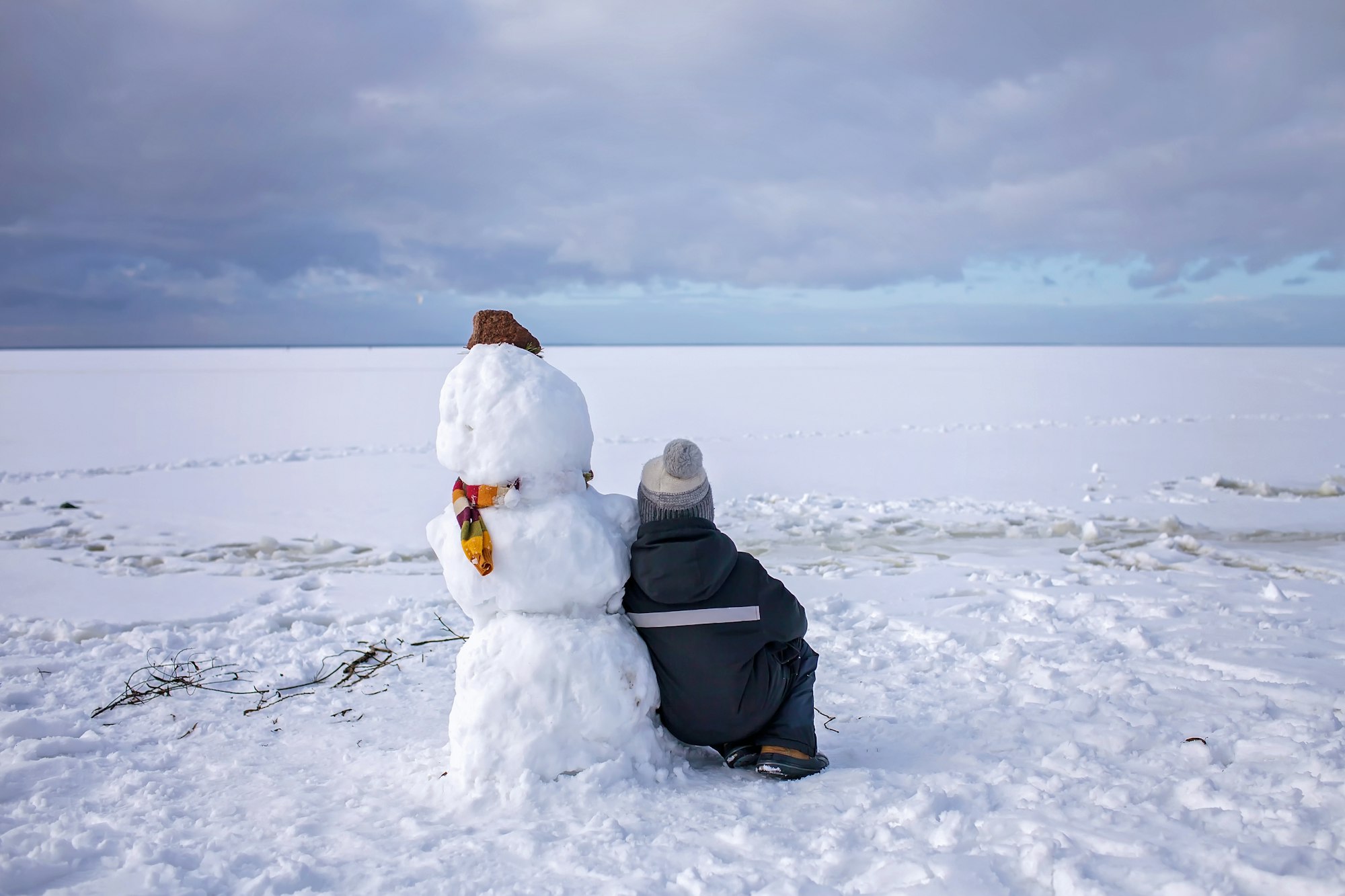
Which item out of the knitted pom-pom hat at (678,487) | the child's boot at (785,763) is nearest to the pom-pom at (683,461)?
the knitted pom-pom hat at (678,487)

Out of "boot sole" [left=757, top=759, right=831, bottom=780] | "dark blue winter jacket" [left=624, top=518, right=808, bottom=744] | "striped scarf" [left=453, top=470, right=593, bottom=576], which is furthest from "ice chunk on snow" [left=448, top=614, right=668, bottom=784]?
"boot sole" [left=757, top=759, right=831, bottom=780]

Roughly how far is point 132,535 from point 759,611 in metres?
6.39

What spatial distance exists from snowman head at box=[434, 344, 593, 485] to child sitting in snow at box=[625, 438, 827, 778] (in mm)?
345

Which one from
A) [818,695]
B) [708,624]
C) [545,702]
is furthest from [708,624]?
[818,695]

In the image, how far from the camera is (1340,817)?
244 cm

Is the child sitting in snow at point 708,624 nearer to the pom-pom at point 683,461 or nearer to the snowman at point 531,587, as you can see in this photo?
the pom-pom at point 683,461

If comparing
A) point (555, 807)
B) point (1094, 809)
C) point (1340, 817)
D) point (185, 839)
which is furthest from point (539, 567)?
point (1340, 817)

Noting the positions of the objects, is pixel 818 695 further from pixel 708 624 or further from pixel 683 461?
pixel 683 461

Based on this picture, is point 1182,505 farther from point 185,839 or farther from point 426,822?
point 185,839

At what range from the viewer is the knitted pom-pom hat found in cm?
280

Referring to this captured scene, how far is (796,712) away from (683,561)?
726 millimetres

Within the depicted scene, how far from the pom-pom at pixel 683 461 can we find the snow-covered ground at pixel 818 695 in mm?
996

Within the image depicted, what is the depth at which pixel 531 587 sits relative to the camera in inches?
106

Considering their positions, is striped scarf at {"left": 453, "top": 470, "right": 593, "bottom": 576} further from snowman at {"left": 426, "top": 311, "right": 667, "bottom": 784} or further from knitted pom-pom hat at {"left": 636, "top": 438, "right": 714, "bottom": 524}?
knitted pom-pom hat at {"left": 636, "top": 438, "right": 714, "bottom": 524}
